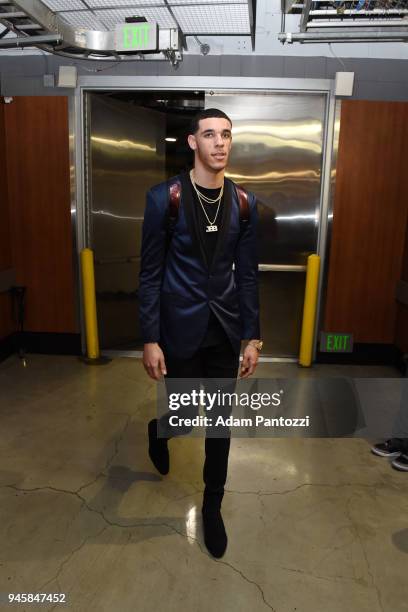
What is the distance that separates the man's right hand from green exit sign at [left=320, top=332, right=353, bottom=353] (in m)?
2.95

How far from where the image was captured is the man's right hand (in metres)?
2.07

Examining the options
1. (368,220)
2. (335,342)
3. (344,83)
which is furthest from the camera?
(335,342)

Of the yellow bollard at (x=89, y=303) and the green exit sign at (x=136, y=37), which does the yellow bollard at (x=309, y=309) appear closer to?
the yellow bollard at (x=89, y=303)

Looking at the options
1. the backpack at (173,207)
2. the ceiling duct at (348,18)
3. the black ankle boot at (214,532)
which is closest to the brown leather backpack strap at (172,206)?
the backpack at (173,207)

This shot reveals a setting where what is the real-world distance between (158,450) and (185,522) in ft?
1.48

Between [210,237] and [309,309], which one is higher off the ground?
[210,237]

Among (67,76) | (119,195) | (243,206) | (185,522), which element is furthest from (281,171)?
(185,522)

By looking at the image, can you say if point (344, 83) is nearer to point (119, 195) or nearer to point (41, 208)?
point (119, 195)

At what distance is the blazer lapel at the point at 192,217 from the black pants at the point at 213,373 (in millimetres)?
408

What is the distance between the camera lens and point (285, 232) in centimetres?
468

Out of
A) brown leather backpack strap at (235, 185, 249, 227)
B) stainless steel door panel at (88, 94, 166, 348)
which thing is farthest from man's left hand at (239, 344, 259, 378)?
stainless steel door panel at (88, 94, 166, 348)

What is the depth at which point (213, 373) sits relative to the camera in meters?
2.18

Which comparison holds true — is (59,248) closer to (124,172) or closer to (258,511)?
(124,172)

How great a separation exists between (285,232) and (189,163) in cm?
264
